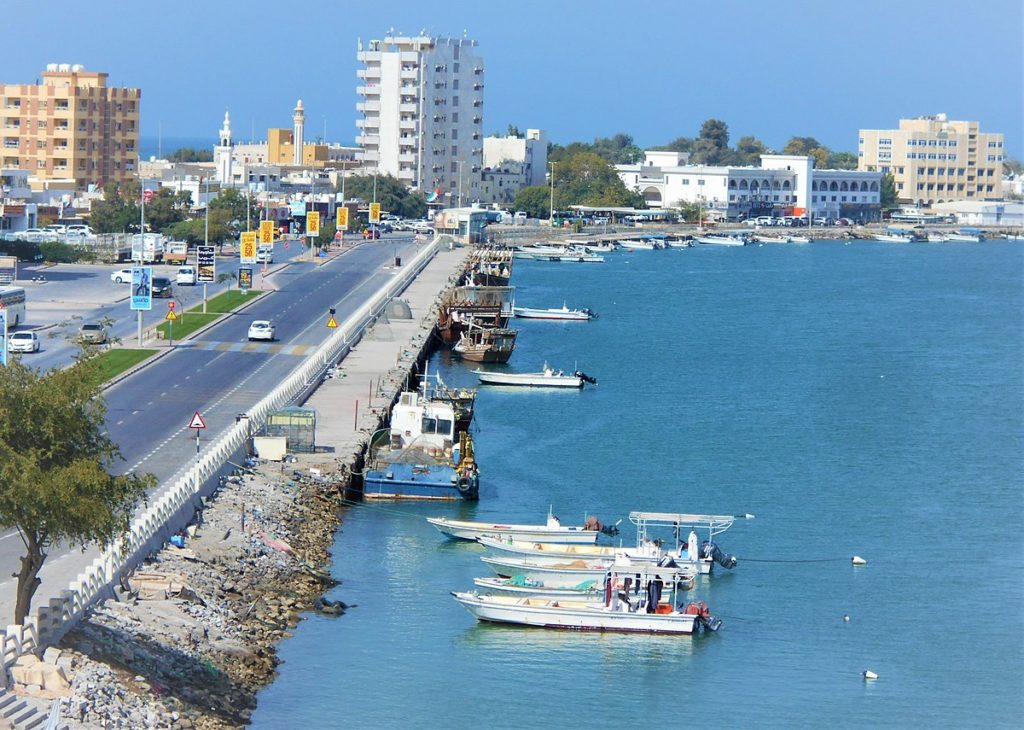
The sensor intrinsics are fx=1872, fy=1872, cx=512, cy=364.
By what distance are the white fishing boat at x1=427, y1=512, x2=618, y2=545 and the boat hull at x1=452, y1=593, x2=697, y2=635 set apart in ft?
17.1

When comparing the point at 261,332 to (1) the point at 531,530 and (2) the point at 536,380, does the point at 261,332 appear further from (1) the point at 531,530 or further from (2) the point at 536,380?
(1) the point at 531,530

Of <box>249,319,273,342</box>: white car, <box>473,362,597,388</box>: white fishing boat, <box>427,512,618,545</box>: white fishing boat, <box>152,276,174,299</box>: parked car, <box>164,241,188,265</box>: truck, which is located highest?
<box>164,241,188,265</box>: truck

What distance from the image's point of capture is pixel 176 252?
116250mm

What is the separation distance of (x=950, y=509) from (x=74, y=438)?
1256 inches

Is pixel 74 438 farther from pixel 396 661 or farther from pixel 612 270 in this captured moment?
pixel 612 270

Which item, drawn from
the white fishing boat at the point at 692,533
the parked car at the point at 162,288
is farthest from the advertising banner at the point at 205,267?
the white fishing boat at the point at 692,533

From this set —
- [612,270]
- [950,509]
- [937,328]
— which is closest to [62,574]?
[950,509]

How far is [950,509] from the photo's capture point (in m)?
54.3

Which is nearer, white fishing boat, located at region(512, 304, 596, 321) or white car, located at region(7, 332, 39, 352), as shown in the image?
white car, located at region(7, 332, 39, 352)

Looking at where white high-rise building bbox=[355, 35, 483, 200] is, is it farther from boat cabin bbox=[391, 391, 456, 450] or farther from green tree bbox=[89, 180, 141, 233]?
boat cabin bbox=[391, 391, 456, 450]

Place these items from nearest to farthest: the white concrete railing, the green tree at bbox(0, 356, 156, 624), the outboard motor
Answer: the green tree at bbox(0, 356, 156, 624)
the white concrete railing
the outboard motor

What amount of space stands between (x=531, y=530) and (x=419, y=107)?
492 ft

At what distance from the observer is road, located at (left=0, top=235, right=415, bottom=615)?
4544 cm

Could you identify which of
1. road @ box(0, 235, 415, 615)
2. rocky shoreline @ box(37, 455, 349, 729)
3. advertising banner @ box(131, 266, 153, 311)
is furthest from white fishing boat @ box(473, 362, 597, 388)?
rocky shoreline @ box(37, 455, 349, 729)
